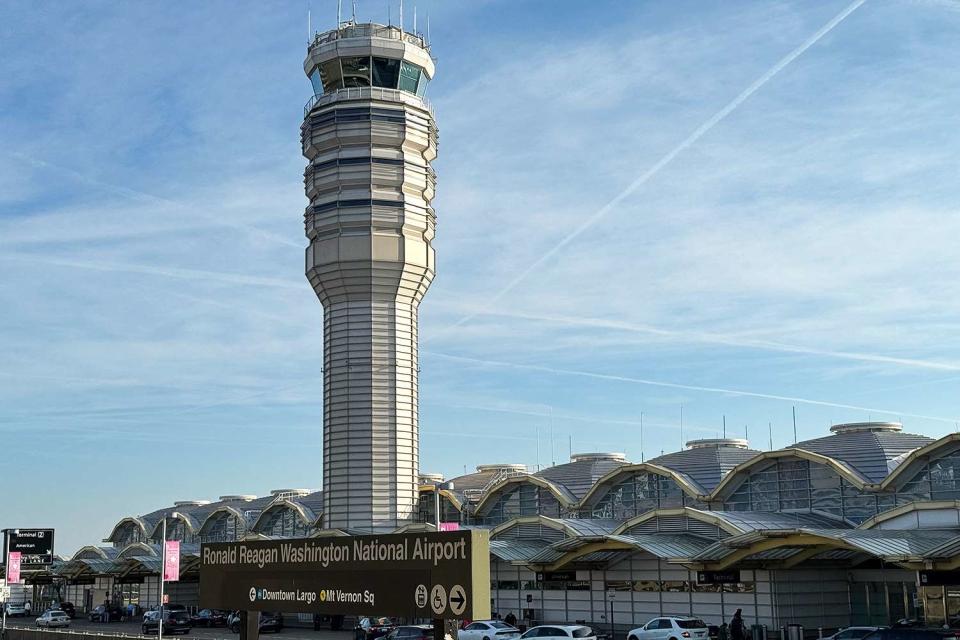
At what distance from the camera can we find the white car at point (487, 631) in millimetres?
55719

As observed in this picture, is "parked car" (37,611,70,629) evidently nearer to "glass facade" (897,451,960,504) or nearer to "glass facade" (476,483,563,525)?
"glass facade" (476,483,563,525)

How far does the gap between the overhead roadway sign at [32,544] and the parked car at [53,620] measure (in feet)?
26.2

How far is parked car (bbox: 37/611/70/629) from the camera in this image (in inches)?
3588

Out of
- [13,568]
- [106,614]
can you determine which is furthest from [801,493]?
[106,614]

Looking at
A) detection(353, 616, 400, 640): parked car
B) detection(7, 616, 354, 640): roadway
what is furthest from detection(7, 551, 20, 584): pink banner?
detection(353, 616, 400, 640): parked car

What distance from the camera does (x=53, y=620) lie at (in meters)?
92.1

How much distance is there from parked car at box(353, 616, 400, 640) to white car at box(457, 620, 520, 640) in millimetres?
4634

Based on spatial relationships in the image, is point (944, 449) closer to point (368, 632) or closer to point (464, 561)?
point (368, 632)

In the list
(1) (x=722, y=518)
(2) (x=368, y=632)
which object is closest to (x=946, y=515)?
(1) (x=722, y=518)

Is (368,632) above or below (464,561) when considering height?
below

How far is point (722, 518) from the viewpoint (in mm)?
62594

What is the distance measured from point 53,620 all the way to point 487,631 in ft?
166

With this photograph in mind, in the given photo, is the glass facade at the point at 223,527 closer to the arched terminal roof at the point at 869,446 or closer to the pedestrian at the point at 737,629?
the arched terminal roof at the point at 869,446

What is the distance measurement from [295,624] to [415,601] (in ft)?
197
